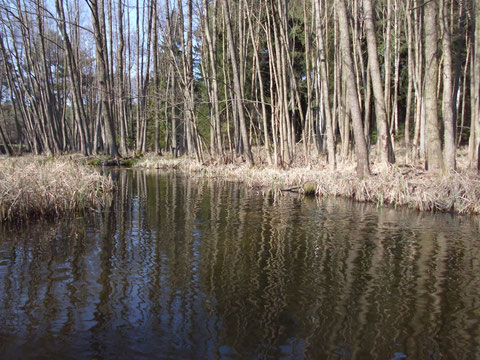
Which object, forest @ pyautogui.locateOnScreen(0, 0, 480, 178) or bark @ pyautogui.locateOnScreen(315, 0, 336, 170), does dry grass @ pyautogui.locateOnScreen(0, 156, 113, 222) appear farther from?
bark @ pyautogui.locateOnScreen(315, 0, 336, 170)

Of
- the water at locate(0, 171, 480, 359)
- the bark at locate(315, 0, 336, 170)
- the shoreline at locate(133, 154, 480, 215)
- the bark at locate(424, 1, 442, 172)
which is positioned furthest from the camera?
the bark at locate(315, 0, 336, 170)

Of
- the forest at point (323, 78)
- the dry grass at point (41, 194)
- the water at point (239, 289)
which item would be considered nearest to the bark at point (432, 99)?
the forest at point (323, 78)

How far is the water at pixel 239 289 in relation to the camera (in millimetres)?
2859

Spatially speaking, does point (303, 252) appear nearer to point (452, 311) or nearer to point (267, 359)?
point (452, 311)

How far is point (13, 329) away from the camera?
9.86 feet

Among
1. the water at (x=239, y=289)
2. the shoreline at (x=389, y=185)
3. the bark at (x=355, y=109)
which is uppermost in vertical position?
the bark at (x=355, y=109)

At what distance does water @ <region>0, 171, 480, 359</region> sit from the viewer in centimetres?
286

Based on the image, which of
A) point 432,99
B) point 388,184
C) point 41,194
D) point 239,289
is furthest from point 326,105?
point 239,289

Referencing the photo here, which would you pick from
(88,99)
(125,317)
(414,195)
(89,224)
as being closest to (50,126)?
(88,99)

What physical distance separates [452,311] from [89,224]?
18.4ft

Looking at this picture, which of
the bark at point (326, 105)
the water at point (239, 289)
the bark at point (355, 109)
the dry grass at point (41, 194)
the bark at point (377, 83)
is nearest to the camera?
the water at point (239, 289)

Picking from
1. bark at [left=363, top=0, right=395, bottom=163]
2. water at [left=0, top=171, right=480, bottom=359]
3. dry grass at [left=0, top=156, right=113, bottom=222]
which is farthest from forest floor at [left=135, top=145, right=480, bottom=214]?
dry grass at [left=0, top=156, right=113, bottom=222]

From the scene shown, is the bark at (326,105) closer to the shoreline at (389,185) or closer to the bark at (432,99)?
the shoreline at (389,185)

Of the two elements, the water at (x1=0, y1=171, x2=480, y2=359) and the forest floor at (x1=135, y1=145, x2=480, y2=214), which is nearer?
the water at (x1=0, y1=171, x2=480, y2=359)
